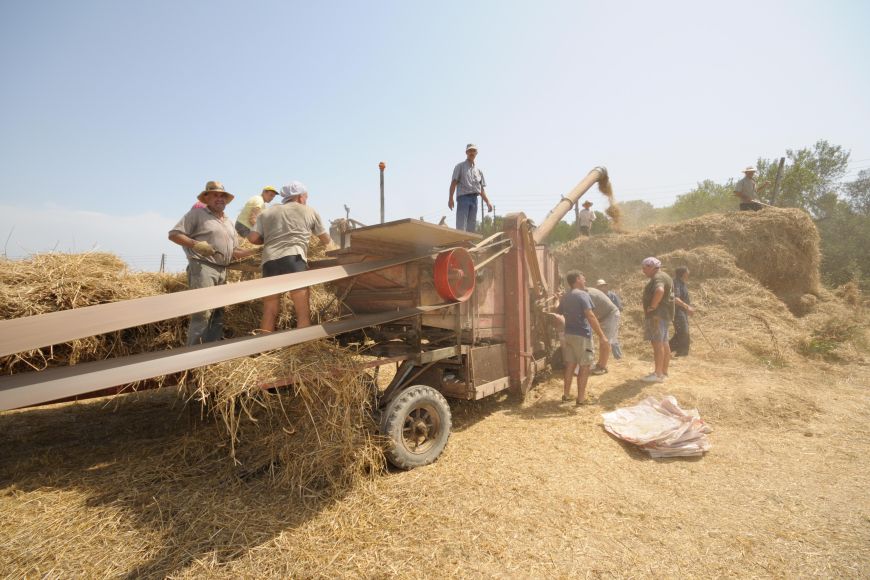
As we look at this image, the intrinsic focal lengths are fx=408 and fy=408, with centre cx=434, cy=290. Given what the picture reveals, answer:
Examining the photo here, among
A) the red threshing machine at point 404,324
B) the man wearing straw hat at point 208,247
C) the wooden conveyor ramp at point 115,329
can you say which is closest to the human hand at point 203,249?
the man wearing straw hat at point 208,247

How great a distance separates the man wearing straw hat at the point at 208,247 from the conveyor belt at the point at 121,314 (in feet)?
4.01

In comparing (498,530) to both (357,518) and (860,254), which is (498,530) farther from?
(860,254)

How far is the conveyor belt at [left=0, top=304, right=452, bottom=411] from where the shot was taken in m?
1.92

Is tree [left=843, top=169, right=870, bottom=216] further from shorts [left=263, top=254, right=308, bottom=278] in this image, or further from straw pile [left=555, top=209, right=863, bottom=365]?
shorts [left=263, top=254, right=308, bottom=278]

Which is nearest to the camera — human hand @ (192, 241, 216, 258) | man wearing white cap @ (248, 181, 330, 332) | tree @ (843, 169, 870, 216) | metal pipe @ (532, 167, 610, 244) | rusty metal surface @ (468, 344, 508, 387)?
man wearing white cap @ (248, 181, 330, 332)

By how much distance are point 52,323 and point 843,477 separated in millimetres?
5977

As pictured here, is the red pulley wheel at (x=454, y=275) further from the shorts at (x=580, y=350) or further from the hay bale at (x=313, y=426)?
the shorts at (x=580, y=350)

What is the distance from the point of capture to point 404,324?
448 cm

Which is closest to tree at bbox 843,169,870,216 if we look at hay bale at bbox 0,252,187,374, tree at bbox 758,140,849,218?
tree at bbox 758,140,849,218

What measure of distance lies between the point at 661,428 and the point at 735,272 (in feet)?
25.8

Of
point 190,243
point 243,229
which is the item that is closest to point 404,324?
point 190,243

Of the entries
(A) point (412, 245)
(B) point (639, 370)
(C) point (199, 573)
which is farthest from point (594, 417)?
(C) point (199, 573)

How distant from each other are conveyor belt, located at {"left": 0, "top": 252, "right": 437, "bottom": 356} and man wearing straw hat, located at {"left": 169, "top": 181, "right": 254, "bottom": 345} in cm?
122

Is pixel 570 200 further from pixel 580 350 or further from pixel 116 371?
pixel 116 371
